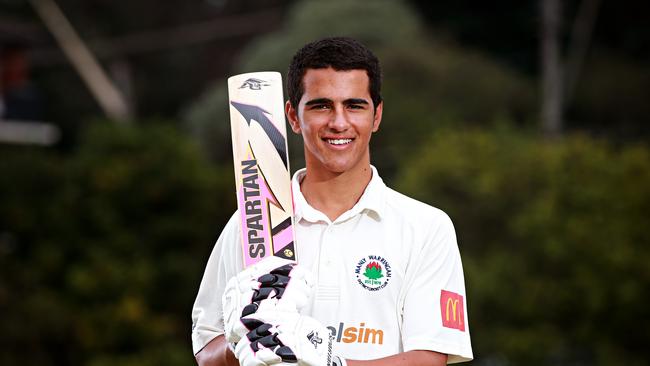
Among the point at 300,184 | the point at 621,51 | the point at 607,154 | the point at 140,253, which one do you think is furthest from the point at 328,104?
the point at 621,51

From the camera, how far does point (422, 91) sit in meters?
29.4

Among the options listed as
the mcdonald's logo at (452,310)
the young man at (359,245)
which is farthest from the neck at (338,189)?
the mcdonald's logo at (452,310)

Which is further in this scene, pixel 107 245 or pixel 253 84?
pixel 107 245

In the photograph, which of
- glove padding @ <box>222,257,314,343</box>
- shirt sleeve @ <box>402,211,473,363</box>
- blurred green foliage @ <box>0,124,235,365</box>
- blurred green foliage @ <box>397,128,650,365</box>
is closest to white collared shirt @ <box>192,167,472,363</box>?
shirt sleeve @ <box>402,211,473,363</box>

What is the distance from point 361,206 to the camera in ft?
11.4

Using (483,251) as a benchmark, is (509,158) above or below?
above

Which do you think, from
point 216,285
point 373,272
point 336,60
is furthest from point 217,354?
point 336,60

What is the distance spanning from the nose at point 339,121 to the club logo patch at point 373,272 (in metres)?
0.34

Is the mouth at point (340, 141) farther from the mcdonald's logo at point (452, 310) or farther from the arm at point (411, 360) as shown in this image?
the arm at point (411, 360)

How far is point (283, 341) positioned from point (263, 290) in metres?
0.16

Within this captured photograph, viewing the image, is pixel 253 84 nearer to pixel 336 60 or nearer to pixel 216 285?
pixel 336 60

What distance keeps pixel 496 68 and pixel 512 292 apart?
11.7 meters

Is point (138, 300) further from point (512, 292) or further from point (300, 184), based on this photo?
point (300, 184)

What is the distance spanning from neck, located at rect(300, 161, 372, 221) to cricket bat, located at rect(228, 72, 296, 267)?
91 mm
